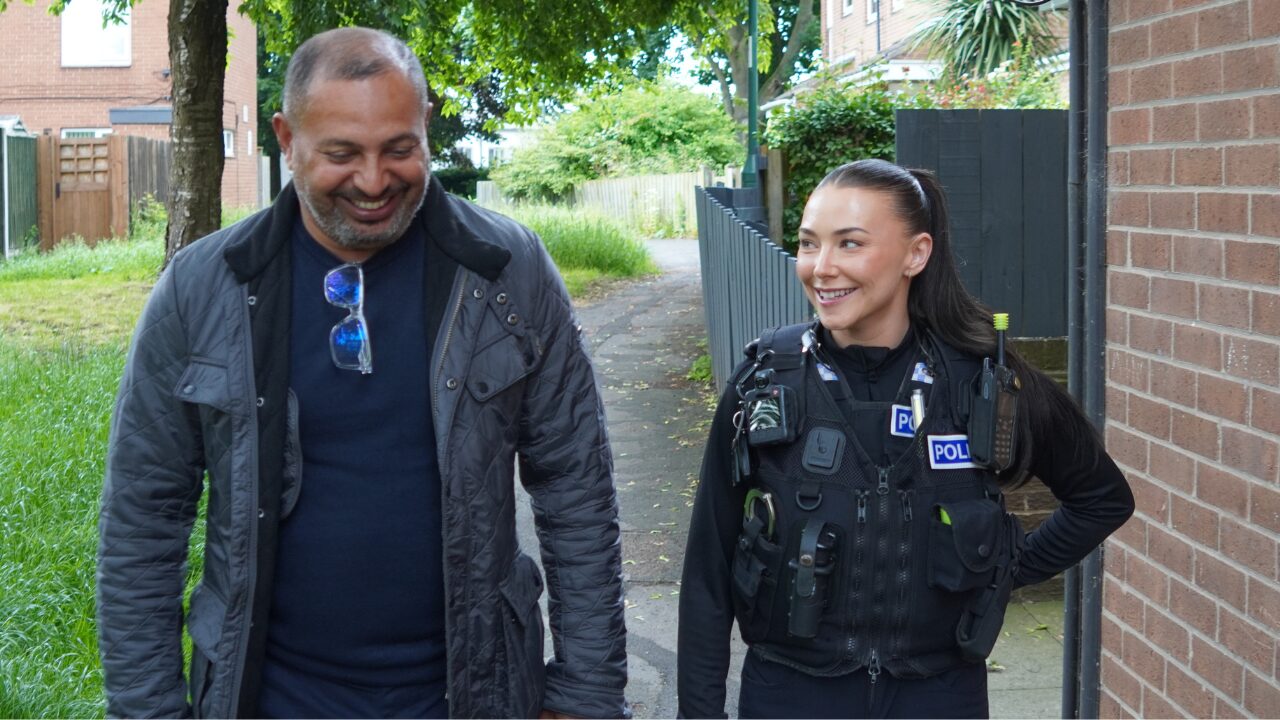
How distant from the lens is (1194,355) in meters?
3.67

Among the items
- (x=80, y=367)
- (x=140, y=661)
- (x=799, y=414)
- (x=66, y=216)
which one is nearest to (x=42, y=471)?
(x=80, y=367)

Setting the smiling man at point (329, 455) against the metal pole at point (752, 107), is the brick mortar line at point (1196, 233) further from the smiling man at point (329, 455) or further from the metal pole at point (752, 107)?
the metal pole at point (752, 107)

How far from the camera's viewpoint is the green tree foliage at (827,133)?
38.4ft

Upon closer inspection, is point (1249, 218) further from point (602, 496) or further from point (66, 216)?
point (66, 216)

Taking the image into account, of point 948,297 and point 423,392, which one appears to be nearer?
point 423,392

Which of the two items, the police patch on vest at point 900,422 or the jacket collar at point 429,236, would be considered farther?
the police patch on vest at point 900,422

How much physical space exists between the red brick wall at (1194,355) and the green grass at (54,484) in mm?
3212

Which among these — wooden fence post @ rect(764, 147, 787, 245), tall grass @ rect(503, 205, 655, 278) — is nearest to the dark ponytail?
wooden fence post @ rect(764, 147, 787, 245)

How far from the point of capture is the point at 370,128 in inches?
100

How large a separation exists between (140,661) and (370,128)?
40.9 inches

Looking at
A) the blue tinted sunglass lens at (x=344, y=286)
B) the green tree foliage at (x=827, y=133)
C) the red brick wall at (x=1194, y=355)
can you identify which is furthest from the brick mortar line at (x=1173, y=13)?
the green tree foliage at (x=827, y=133)

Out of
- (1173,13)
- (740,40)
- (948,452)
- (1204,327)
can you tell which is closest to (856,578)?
(948,452)

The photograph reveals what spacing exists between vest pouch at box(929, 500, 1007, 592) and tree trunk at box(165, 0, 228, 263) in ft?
31.4

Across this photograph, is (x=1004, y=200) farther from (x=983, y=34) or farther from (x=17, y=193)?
(x=17, y=193)
